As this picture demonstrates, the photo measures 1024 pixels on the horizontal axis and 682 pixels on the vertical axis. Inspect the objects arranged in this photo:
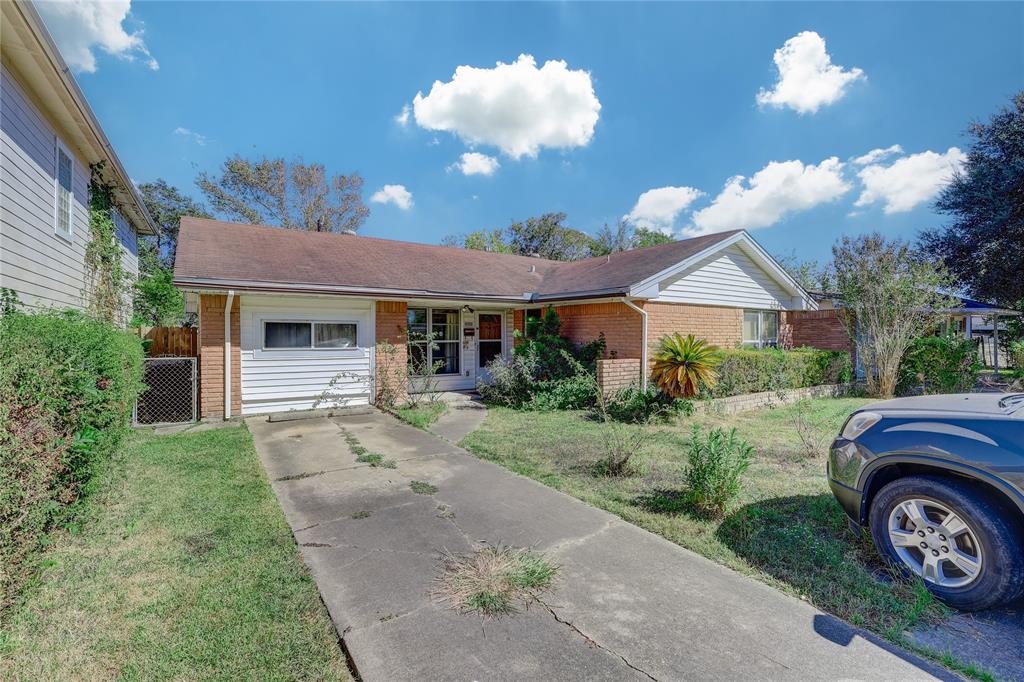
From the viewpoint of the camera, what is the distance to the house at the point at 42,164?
5.40 metres

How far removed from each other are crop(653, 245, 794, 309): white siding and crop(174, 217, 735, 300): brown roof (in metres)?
0.61

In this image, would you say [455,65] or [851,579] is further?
[455,65]

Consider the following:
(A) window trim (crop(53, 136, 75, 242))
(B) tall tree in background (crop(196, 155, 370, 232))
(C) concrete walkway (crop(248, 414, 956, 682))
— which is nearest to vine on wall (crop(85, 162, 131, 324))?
(A) window trim (crop(53, 136, 75, 242))

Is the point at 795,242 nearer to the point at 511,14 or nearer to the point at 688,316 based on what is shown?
the point at 688,316

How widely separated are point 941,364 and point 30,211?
1883 cm

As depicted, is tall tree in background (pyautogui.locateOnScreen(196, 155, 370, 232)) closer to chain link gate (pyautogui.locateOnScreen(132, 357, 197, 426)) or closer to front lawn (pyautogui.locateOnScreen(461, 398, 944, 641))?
chain link gate (pyautogui.locateOnScreen(132, 357, 197, 426))

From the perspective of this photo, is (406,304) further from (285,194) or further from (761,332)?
(285,194)

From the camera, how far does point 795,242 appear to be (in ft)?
86.7

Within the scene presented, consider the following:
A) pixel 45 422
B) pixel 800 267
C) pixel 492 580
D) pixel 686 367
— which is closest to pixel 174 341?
pixel 45 422

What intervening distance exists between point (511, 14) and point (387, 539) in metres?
12.1

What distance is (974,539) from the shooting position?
110 inches

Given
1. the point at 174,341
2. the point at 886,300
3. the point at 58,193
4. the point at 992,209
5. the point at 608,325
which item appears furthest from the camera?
the point at 992,209

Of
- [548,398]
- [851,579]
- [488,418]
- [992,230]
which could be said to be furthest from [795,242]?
[851,579]

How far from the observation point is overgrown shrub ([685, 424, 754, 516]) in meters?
4.23
